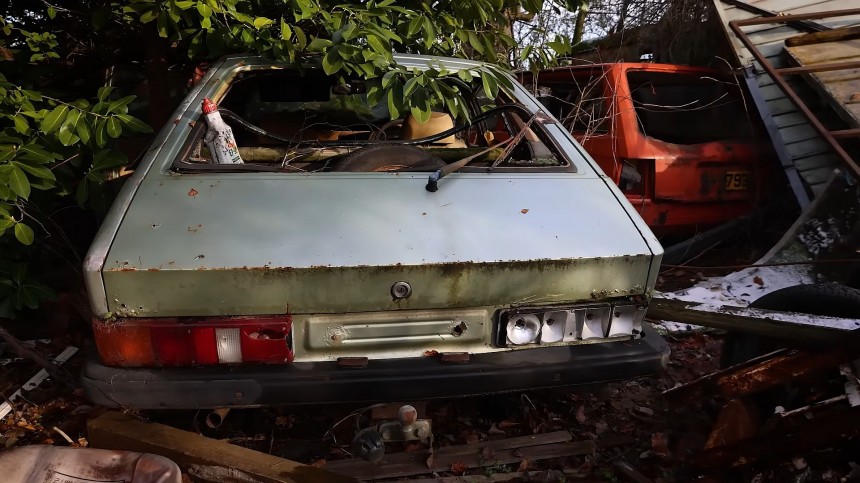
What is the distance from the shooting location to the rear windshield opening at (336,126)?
106 inches

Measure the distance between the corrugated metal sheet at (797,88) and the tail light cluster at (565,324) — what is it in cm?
320

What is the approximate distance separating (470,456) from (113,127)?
6.47 ft

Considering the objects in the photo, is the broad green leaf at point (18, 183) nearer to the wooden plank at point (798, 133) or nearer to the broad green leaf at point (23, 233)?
the broad green leaf at point (23, 233)

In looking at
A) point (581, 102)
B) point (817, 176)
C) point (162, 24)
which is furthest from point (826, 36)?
point (162, 24)

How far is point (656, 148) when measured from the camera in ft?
14.0

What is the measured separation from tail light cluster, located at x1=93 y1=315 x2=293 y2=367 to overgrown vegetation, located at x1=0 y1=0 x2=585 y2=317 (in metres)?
0.86

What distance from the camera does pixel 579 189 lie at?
222 cm

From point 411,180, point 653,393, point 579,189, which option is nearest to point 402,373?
point 411,180

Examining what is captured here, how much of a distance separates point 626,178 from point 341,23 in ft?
8.96

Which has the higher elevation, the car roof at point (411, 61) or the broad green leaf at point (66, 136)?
the car roof at point (411, 61)

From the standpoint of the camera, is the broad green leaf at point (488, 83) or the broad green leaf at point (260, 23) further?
the broad green leaf at point (260, 23)

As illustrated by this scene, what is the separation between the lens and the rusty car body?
174 centimetres

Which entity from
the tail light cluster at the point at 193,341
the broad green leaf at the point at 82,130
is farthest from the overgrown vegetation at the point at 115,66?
the tail light cluster at the point at 193,341

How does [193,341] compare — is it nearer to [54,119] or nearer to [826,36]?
[54,119]
